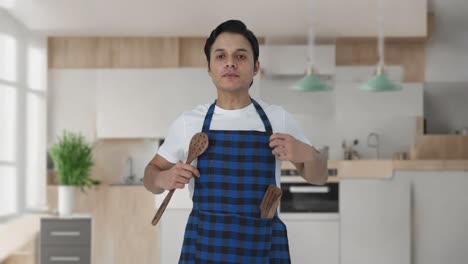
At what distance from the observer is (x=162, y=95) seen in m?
Result: 6.59

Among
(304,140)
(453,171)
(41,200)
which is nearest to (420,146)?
(453,171)

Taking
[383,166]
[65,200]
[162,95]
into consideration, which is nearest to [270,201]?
[383,166]

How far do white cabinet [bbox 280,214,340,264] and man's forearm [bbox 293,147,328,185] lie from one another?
356cm

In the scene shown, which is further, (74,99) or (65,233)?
(74,99)

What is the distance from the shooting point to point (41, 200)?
21.2 ft

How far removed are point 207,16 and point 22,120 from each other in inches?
75.4

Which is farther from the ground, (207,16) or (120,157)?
(207,16)

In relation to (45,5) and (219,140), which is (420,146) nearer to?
(45,5)

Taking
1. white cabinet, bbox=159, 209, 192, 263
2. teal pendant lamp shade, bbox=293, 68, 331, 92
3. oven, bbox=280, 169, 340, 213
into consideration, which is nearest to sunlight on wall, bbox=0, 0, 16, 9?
white cabinet, bbox=159, 209, 192, 263

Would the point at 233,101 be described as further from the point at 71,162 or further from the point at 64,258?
the point at 71,162

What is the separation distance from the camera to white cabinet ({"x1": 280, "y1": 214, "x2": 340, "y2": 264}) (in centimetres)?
517

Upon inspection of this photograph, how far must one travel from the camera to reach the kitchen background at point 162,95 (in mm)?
6090

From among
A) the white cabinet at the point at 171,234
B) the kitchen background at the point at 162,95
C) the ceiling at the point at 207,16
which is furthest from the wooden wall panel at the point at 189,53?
the white cabinet at the point at 171,234

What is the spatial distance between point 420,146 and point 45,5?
12.7 feet
